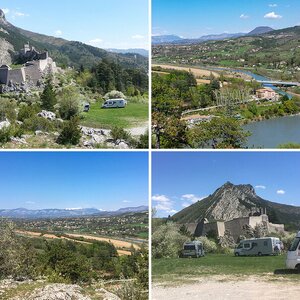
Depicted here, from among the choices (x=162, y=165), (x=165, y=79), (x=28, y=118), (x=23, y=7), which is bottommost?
(x=162, y=165)

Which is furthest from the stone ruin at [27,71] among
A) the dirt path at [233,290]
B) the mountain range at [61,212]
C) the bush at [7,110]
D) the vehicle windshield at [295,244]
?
the vehicle windshield at [295,244]

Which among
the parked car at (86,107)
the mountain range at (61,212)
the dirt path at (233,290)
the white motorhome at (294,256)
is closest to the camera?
the dirt path at (233,290)

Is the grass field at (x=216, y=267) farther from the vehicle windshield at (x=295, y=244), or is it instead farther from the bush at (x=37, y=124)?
the bush at (x=37, y=124)

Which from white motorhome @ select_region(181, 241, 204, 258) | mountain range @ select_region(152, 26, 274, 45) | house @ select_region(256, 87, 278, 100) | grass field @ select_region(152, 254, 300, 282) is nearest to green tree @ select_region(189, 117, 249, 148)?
house @ select_region(256, 87, 278, 100)

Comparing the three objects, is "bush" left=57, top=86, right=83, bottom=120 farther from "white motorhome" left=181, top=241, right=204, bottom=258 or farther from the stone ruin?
"white motorhome" left=181, top=241, right=204, bottom=258

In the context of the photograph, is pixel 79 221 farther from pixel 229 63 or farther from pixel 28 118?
pixel 229 63

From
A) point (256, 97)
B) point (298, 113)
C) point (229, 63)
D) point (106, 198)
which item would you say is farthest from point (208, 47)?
point (106, 198)

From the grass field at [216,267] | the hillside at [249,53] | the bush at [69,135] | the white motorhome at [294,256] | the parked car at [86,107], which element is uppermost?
the hillside at [249,53]
